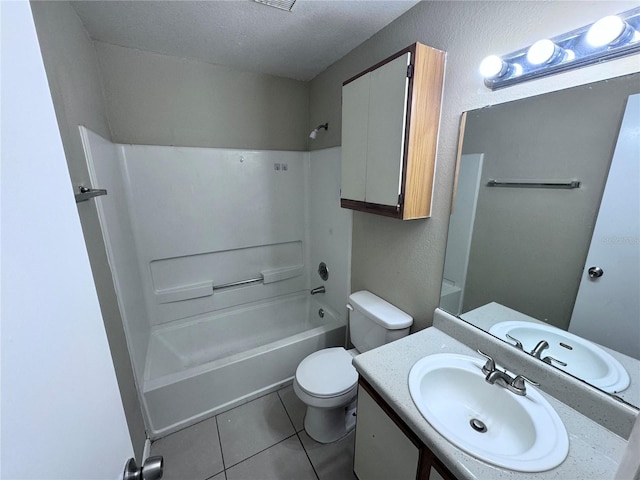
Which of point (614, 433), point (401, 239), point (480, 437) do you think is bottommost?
point (480, 437)

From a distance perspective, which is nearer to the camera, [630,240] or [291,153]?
[630,240]

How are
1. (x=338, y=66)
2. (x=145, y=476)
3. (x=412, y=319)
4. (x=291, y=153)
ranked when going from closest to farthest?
1. (x=145, y=476)
2. (x=412, y=319)
3. (x=338, y=66)
4. (x=291, y=153)

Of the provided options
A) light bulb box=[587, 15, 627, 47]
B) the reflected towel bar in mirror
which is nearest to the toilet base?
the reflected towel bar in mirror

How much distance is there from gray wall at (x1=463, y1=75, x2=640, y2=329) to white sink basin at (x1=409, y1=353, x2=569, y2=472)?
12.5 inches

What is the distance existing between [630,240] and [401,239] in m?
0.87

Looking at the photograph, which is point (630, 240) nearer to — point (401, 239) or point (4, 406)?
point (401, 239)

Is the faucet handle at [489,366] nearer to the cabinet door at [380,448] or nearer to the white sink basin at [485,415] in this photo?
the white sink basin at [485,415]

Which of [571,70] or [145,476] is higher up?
[571,70]

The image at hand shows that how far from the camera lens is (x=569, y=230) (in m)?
0.88

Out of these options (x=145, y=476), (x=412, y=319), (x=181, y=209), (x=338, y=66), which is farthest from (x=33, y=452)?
(x=338, y=66)

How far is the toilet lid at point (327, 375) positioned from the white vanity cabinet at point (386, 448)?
0.29m

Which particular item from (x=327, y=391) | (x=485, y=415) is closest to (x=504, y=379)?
(x=485, y=415)

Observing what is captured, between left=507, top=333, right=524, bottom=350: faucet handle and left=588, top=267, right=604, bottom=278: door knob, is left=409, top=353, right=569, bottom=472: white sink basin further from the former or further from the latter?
left=588, top=267, right=604, bottom=278: door knob

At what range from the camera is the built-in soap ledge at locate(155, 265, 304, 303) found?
213 cm
